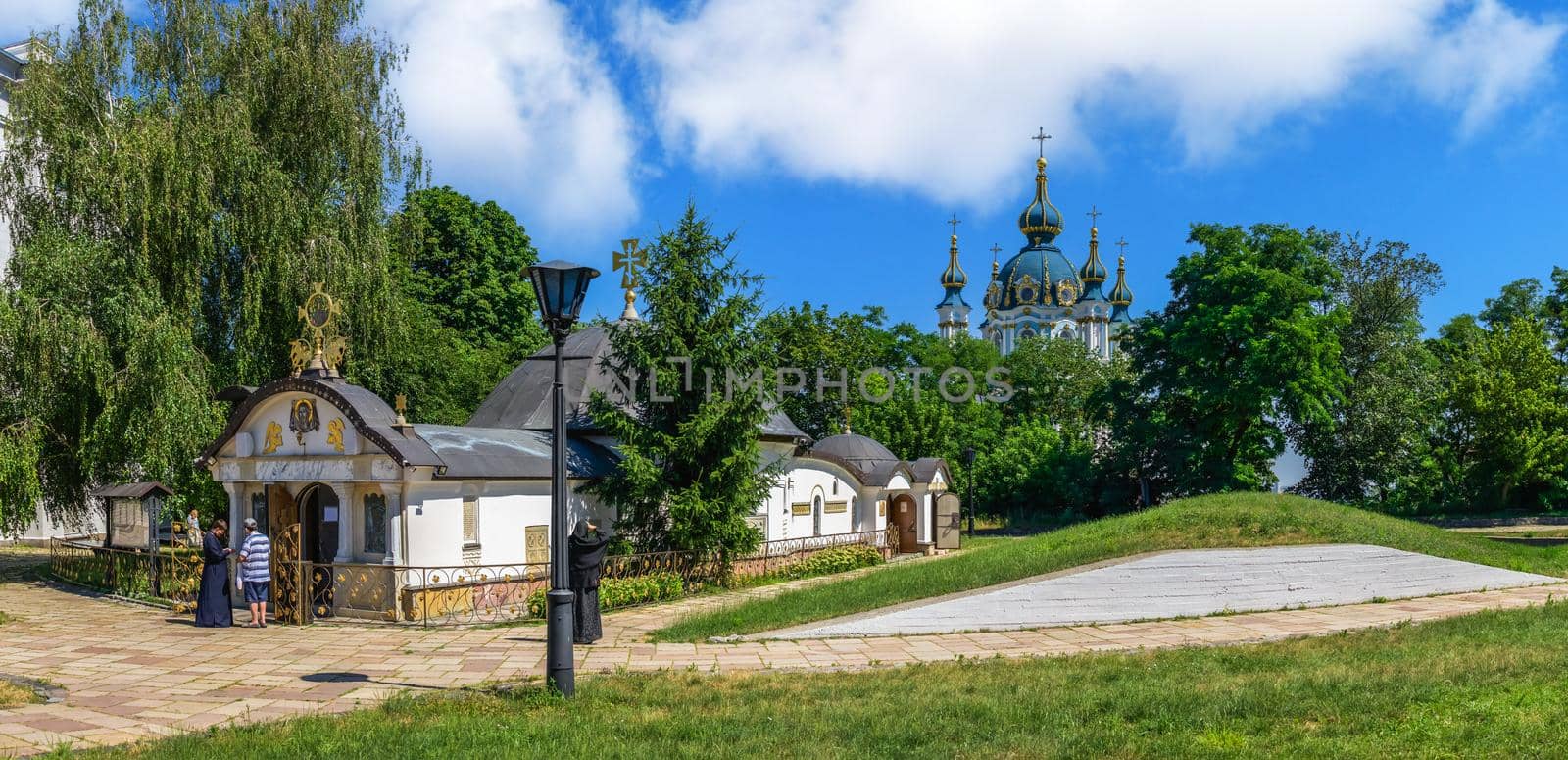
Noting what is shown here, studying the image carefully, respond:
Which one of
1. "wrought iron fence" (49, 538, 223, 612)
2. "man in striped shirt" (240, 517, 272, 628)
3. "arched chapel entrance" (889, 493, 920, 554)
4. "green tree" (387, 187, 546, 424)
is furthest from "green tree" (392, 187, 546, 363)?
"man in striped shirt" (240, 517, 272, 628)

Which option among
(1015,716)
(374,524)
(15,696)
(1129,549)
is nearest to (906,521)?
(1129,549)

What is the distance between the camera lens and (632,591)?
57.9 feet

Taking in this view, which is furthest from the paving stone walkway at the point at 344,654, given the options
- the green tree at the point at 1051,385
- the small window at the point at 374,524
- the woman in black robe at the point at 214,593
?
the green tree at the point at 1051,385

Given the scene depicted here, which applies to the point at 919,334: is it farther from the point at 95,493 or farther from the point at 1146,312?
the point at 95,493

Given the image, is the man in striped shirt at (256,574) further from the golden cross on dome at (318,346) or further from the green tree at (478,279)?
the green tree at (478,279)

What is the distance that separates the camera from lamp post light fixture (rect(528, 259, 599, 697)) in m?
9.73

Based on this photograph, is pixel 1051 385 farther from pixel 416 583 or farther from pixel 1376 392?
pixel 416 583

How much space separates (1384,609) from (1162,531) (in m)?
3.41

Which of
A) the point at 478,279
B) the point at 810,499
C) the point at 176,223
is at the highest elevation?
the point at 478,279

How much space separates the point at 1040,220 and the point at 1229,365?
241 feet

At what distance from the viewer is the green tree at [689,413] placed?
1939cm

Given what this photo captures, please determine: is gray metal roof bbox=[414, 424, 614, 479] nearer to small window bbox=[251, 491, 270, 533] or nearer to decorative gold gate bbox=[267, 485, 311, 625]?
decorative gold gate bbox=[267, 485, 311, 625]

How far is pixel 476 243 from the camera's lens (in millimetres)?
40219

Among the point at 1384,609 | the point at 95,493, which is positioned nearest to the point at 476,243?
the point at 95,493
